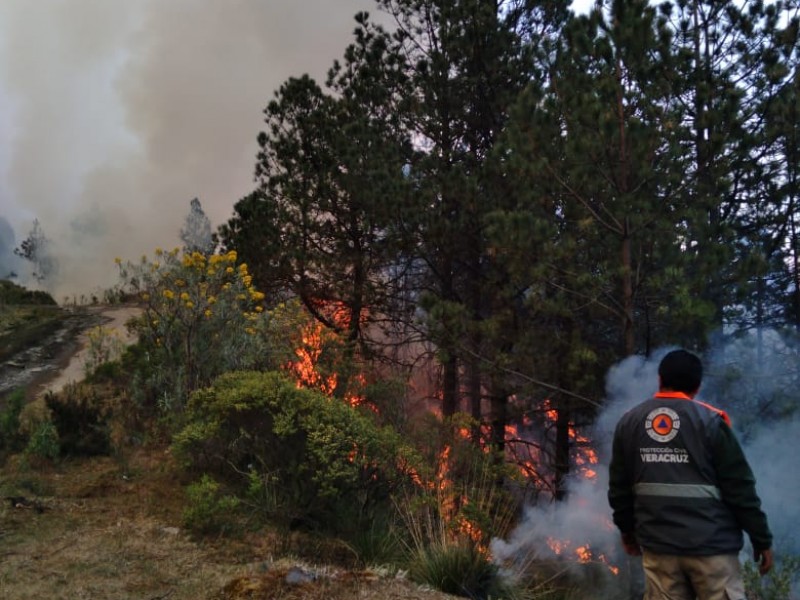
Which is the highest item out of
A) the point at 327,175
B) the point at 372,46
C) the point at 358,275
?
the point at 372,46

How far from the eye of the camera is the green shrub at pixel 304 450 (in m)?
5.40

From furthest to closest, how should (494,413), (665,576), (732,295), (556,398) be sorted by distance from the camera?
1. (494,413)
2. (556,398)
3. (732,295)
4. (665,576)

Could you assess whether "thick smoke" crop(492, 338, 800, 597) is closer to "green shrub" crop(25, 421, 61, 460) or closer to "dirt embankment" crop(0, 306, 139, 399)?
"green shrub" crop(25, 421, 61, 460)

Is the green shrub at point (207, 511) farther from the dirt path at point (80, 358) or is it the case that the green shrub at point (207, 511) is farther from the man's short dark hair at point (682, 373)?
the dirt path at point (80, 358)

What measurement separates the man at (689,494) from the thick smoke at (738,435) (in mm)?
2540

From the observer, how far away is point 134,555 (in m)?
4.80

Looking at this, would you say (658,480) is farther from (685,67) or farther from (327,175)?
(327,175)

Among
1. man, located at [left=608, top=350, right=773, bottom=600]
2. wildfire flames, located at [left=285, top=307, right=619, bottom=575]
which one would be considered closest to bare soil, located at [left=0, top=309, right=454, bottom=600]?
wildfire flames, located at [left=285, top=307, right=619, bottom=575]

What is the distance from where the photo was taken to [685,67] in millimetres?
7629

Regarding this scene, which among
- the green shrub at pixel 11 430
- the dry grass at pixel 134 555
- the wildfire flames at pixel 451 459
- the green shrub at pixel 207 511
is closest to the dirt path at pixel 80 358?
the green shrub at pixel 11 430

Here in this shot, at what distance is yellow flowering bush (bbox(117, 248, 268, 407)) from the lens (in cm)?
811

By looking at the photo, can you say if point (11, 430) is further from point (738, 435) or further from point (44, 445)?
point (738, 435)

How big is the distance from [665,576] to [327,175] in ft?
36.6

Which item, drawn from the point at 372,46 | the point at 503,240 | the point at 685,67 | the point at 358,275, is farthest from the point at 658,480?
the point at 372,46
